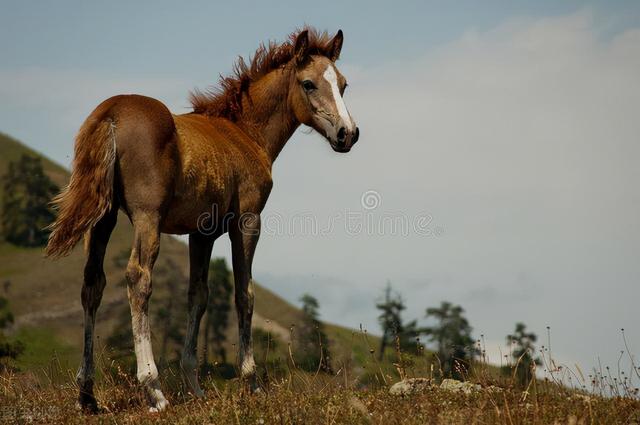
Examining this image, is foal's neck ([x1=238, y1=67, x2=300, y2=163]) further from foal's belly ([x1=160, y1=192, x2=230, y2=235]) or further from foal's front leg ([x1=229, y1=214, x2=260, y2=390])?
foal's belly ([x1=160, y1=192, x2=230, y2=235])

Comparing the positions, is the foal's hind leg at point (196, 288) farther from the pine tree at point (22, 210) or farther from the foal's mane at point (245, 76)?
the pine tree at point (22, 210)

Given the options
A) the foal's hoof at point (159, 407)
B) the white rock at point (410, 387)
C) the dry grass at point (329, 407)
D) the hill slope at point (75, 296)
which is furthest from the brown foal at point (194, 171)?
the hill slope at point (75, 296)

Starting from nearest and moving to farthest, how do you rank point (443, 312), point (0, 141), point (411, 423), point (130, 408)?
point (411, 423) → point (130, 408) → point (443, 312) → point (0, 141)

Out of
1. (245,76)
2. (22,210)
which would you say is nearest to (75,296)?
(22,210)

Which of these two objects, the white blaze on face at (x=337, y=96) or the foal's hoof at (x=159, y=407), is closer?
the foal's hoof at (x=159, y=407)

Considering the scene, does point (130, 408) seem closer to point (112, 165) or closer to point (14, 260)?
point (112, 165)

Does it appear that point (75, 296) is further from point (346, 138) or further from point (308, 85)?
point (346, 138)

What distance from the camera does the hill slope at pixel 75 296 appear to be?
97688 millimetres

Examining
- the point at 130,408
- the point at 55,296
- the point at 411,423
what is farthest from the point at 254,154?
the point at 55,296

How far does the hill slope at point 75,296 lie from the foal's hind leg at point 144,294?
253ft

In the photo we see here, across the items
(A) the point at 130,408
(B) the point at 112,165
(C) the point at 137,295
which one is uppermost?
(B) the point at 112,165

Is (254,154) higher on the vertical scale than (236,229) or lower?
higher

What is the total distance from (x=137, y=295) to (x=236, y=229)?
82.0 inches

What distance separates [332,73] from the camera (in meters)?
12.2
